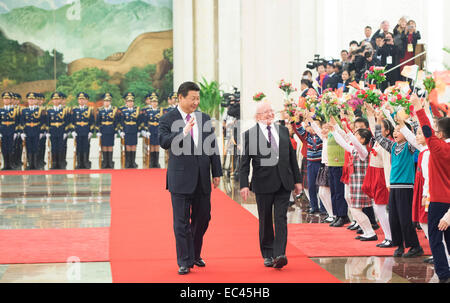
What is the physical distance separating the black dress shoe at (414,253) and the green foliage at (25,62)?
2152 centimetres

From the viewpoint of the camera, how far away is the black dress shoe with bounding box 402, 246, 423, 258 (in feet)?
24.2

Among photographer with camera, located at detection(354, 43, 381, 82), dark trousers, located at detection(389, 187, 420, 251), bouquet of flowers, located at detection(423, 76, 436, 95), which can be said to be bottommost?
dark trousers, located at detection(389, 187, 420, 251)

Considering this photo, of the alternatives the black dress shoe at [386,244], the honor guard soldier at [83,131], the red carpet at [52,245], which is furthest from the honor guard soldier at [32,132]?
the black dress shoe at [386,244]

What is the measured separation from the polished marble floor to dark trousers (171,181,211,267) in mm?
712

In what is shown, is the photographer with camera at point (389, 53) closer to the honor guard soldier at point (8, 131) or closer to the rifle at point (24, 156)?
the rifle at point (24, 156)

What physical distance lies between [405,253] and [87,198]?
743cm

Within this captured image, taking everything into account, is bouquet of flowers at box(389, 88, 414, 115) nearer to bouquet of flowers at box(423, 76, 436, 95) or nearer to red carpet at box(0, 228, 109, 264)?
bouquet of flowers at box(423, 76, 436, 95)

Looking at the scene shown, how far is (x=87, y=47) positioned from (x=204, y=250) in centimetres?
2067

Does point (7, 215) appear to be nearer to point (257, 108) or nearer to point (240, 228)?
point (240, 228)

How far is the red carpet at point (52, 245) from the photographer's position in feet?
24.6

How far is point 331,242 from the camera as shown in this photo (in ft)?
27.2

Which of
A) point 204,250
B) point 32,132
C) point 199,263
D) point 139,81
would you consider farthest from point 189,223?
point 139,81

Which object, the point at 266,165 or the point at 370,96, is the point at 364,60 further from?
the point at 266,165

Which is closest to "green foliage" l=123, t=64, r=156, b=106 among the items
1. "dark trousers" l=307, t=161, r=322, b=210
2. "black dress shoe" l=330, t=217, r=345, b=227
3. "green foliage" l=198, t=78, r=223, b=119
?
"green foliage" l=198, t=78, r=223, b=119
